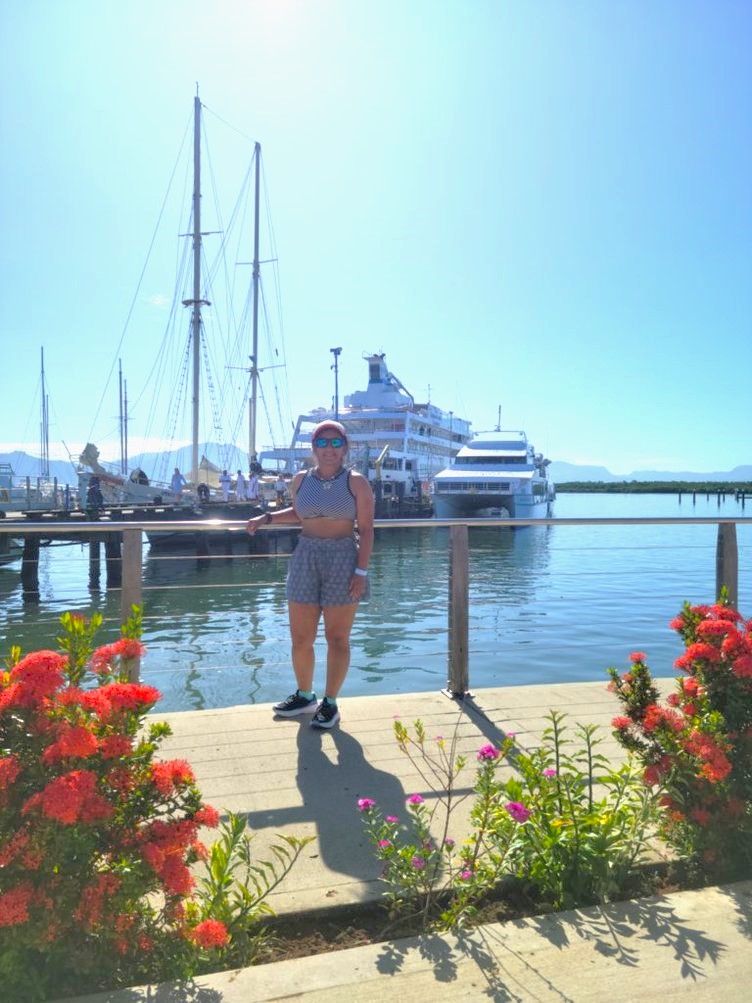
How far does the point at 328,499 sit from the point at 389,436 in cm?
4682

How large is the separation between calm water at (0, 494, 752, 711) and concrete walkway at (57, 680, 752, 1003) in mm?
1524

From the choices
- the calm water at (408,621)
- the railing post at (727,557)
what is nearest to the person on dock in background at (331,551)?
the calm water at (408,621)

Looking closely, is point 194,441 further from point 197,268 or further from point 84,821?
point 84,821

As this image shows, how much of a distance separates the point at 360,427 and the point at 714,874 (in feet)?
166

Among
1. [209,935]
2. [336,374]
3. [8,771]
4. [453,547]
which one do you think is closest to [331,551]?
[453,547]

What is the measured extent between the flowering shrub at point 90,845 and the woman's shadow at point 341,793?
590mm

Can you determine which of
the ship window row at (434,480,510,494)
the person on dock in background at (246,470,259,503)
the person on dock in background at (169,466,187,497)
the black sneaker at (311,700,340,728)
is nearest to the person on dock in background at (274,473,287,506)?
the person on dock in background at (246,470,259,503)

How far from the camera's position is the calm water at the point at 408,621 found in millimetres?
8945

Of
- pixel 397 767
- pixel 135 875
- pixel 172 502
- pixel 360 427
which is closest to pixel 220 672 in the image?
pixel 397 767

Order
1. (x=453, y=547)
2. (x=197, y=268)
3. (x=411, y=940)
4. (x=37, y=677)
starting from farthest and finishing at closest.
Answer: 1. (x=197, y=268)
2. (x=453, y=547)
3. (x=411, y=940)
4. (x=37, y=677)

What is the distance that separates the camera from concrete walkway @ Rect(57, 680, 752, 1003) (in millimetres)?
1714

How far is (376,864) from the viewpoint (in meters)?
2.38

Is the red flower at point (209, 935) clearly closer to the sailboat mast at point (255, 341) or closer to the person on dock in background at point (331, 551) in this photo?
the person on dock in background at point (331, 551)

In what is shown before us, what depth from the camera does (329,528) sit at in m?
3.80
